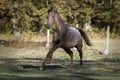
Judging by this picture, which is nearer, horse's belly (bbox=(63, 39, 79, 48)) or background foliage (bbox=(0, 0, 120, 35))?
horse's belly (bbox=(63, 39, 79, 48))

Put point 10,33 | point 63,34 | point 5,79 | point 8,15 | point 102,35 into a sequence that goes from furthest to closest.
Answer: point 102,35 < point 10,33 < point 8,15 < point 63,34 < point 5,79

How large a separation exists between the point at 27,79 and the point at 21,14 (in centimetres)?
2850

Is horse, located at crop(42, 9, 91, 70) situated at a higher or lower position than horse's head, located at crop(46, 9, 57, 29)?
lower

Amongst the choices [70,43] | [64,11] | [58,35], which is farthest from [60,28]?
[64,11]

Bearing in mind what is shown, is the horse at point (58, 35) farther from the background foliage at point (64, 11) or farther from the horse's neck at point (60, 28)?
the background foliage at point (64, 11)

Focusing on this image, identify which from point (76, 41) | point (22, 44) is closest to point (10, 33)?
point (22, 44)

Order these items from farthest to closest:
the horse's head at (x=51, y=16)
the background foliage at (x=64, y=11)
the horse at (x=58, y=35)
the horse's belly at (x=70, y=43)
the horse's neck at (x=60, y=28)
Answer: the background foliage at (x=64, y=11) < the horse's belly at (x=70, y=43) < the horse's neck at (x=60, y=28) < the horse at (x=58, y=35) < the horse's head at (x=51, y=16)

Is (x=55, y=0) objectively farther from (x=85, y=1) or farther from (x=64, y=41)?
(x=64, y=41)

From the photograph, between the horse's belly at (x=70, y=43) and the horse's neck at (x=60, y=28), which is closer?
the horse's neck at (x=60, y=28)

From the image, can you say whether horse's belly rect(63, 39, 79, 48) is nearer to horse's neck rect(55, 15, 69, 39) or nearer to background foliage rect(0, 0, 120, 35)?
horse's neck rect(55, 15, 69, 39)

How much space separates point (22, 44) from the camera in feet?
137

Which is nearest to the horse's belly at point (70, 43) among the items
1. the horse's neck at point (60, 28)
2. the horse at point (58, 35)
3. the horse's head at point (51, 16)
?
the horse at point (58, 35)

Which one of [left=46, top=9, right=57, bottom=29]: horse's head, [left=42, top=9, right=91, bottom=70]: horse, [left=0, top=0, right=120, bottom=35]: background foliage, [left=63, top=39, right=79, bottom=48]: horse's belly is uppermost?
[left=46, top=9, right=57, bottom=29]: horse's head

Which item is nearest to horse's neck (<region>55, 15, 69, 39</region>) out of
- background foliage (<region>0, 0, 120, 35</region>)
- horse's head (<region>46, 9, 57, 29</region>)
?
horse's head (<region>46, 9, 57, 29</region>)
